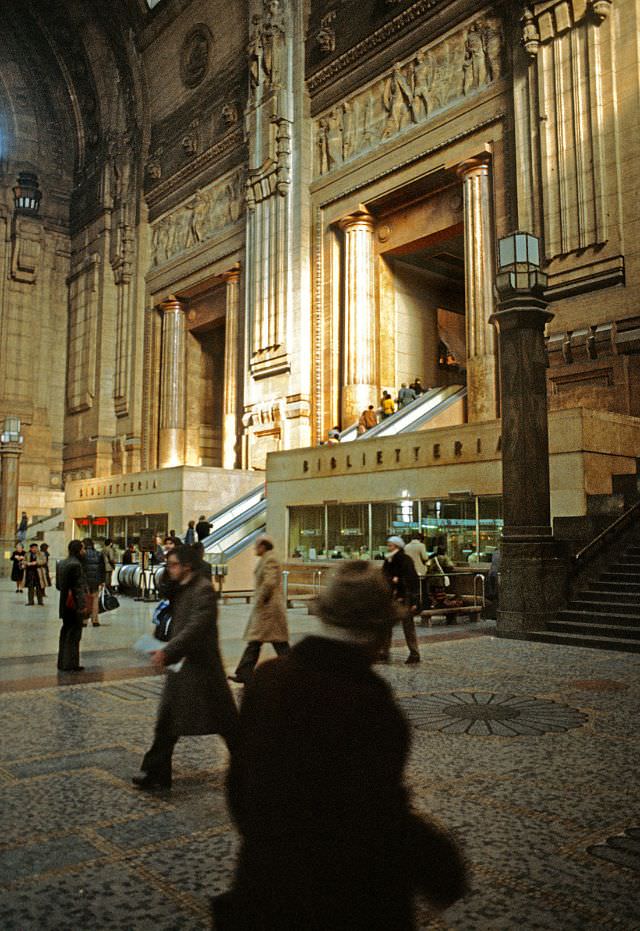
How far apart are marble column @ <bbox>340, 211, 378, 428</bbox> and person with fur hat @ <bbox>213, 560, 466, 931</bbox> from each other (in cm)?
2167

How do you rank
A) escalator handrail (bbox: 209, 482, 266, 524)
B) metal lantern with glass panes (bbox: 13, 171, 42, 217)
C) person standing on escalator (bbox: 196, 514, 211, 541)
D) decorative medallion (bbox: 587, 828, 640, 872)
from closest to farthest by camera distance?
decorative medallion (bbox: 587, 828, 640, 872) < person standing on escalator (bbox: 196, 514, 211, 541) < escalator handrail (bbox: 209, 482, 266, 524) < metal lantern with glass panes (bbox: 13, 171, 42, 217)

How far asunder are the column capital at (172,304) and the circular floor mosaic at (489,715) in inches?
1115

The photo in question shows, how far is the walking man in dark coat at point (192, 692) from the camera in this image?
3990mm

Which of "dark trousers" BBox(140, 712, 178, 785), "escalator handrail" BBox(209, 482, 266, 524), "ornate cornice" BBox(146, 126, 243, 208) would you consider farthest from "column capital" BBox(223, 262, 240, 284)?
"dark trousers" BBox(140, 712, 178, 785)

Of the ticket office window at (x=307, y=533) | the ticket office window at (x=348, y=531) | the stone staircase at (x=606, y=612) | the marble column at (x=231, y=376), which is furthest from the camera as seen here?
the marble column at (x=231, y=376)

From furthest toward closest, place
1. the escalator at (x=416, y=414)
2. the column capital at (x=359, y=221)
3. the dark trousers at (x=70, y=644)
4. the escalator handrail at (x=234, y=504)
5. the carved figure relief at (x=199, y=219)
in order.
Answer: the carved figure relief at (x=199, y=219) < the column capital at (x=359, y=221) < the escalator handrail at (x=234, y=504) < the escalator at (x=416, y=414) < the dark trousers at (x=70, y=644)

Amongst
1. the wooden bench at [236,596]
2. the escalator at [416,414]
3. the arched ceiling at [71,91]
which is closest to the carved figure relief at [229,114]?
the arched ceiling at [71,91]

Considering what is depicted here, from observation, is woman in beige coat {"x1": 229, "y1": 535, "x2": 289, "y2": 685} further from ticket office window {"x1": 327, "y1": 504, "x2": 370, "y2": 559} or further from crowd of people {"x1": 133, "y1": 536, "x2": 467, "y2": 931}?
ticket office window {"x1": 327, "y1": 504, "x2": 370, "y2": 559}

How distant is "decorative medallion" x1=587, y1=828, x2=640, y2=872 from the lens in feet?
10.2

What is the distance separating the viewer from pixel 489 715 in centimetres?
557

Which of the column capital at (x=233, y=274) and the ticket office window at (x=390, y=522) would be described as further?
the column capital at (x=233, y=274)

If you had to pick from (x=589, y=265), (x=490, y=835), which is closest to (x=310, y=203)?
(x=589, y=265)

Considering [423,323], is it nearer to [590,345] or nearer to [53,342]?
[590,345]

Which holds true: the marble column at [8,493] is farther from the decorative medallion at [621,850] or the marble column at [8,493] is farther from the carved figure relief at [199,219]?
the decorative medallion at [621,850]
